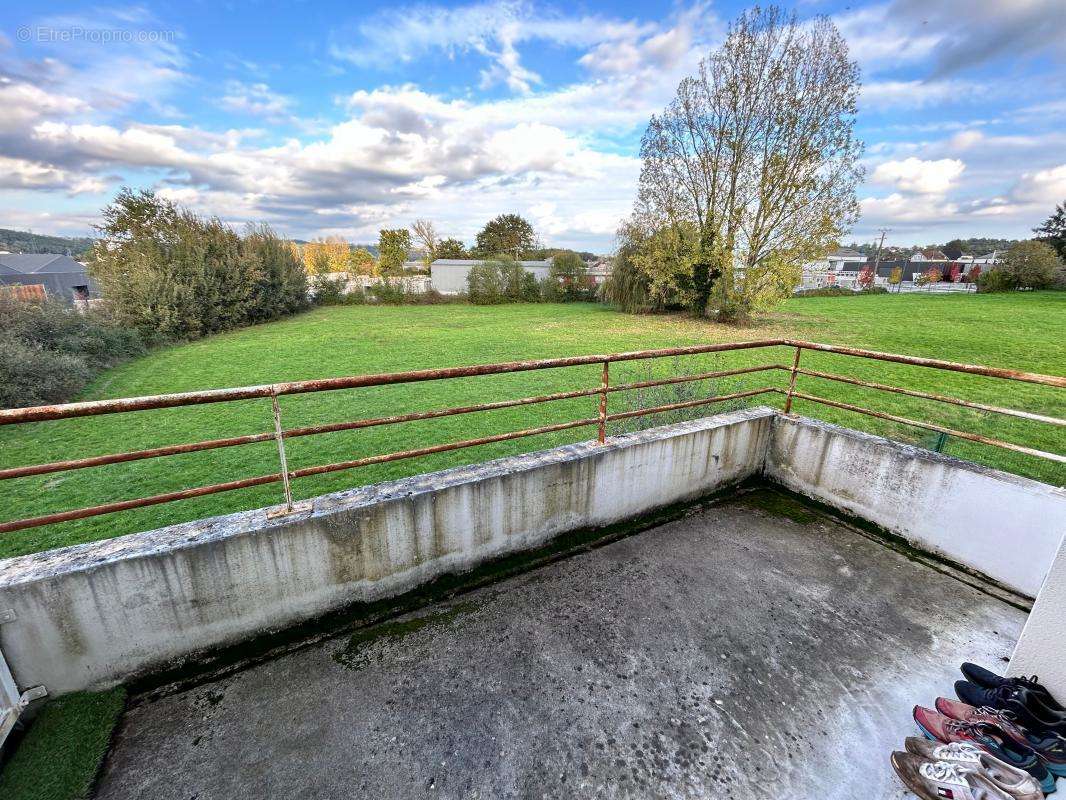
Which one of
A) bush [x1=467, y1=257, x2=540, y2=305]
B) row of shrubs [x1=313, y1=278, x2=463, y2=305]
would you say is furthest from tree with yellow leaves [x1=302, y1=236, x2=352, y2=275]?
bush [x1=467, y1=257, x2=540, y2=305]

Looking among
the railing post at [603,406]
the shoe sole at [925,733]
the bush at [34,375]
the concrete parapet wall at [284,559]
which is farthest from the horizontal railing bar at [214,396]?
the bush at [34,375]

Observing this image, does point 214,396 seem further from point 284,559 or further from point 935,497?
point 935,497

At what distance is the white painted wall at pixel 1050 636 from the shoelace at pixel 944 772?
1.89ft

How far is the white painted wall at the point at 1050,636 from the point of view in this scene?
171cm

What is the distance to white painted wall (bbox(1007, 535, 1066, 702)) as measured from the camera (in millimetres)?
1712

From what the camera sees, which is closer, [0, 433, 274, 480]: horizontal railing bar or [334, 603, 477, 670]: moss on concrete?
[0, 433, 274, 480]: horizontal railing bar

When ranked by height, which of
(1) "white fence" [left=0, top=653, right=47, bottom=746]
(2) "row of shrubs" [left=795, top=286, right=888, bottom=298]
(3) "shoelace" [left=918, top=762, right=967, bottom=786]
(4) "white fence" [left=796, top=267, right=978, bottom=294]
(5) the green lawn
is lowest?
(5) the green lawn

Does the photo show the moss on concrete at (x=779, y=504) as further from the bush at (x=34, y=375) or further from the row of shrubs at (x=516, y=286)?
the row of shrubs at (x=516, y=286)

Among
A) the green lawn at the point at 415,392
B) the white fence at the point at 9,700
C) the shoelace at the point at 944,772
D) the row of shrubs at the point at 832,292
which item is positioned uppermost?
the row of shrubs at the point at 832,292

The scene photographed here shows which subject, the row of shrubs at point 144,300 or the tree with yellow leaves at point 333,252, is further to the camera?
the tree with yellow leaves at point 333,252

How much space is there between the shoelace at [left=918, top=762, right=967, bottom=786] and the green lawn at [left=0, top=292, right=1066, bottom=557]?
3.71 m

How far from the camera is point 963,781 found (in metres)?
1.58

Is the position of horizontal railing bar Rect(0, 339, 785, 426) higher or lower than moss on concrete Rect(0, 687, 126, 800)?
higher

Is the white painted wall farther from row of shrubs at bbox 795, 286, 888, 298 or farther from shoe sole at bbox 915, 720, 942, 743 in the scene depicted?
row of shrubs at bbox 795, 286, 888, 298
